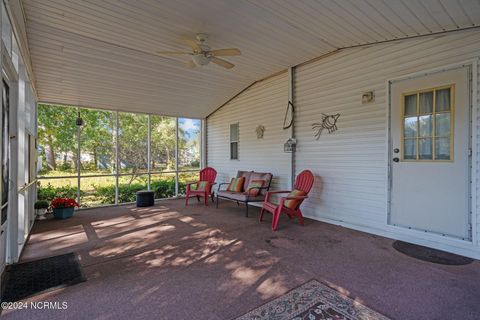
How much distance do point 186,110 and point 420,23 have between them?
563cm

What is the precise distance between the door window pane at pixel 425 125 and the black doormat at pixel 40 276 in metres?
4.49

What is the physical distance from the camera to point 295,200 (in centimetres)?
441

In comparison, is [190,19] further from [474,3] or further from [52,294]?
[52,294]

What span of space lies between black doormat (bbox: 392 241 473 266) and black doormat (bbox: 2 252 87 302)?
3.78 m

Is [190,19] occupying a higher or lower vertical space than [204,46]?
higher

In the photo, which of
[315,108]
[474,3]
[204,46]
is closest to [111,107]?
[204,46]

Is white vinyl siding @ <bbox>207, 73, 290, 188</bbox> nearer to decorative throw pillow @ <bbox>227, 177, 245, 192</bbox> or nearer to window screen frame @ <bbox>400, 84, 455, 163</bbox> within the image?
decorative throw pillow @ <bbox>227, 177, 245, 192</bbox>

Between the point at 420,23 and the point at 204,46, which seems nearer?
the point at 420,23

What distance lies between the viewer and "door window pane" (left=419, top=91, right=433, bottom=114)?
3365mm

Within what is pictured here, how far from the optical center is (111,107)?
6.18 m

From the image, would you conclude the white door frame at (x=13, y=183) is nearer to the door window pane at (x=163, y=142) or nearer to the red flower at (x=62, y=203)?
the red flower at (x=62, y=203)

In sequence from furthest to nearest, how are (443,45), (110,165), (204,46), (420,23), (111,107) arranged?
(110,165) → (111,107) → (204,46) → (443,45) → (420,23)

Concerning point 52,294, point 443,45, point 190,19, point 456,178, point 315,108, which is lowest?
point 52,294

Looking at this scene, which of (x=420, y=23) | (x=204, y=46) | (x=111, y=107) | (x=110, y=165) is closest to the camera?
(x=420, y=23)
